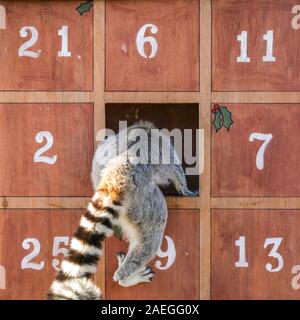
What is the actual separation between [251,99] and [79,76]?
0.96 meters

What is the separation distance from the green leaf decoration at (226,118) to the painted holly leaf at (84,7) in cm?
91

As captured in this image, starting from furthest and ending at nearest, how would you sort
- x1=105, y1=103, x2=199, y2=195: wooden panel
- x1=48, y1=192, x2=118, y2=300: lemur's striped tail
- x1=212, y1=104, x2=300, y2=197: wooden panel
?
x1=105, y1=103, x2=199, y2=195: wooden panel, x1=212, y1=104, x2=300, y2=197: wooden panel, x1=48, y1=192, x2=118, y2=300: lemur's striped tail

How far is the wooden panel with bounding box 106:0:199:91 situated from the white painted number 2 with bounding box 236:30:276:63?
0.24 m

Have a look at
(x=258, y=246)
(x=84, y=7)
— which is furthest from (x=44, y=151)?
(x=258, y=246)

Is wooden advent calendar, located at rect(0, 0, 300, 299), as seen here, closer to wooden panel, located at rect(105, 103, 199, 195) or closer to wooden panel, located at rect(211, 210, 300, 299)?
wooden panel, located at rect(211, 210, 300, 299)

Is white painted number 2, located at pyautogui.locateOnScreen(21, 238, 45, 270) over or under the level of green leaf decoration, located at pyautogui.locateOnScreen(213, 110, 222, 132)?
under

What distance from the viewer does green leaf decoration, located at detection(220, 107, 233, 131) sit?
3379mm

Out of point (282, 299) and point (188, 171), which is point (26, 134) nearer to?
point (188, 171)

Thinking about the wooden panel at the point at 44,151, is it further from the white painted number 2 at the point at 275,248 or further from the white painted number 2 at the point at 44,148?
the white painted number 2 at the point at 275,248

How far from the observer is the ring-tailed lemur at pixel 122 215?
10.2 feet

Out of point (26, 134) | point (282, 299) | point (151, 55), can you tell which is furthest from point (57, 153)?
point (282, 299)

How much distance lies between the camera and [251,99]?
3.38 meters

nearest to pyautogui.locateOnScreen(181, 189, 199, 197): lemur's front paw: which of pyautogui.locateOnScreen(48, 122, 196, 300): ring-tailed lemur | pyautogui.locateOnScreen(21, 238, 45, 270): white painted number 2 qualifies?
pyautogui.locateOnScreen(48, 122, 196, 300): ring-tailed lemur

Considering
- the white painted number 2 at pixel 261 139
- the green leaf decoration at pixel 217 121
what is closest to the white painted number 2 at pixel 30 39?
the green leaf decoration at pixel 217 121
